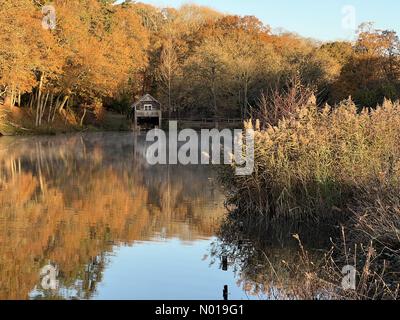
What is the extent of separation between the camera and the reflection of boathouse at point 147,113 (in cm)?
5869

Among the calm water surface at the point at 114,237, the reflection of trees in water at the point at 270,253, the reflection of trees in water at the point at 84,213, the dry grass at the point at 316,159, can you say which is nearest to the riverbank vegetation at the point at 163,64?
the reflection of trees in water at the point at 84,213

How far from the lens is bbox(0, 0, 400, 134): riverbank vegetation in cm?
4150

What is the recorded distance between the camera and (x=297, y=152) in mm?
11992

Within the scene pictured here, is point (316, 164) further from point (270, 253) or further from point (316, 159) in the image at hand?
point (270, 253)

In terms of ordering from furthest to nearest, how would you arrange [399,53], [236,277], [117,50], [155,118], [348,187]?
[155,118] → [117,50] → [399,53] → [348,187] → [236,277]

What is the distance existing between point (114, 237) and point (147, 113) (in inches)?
1920

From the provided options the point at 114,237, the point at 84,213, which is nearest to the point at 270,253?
the point at 114,237

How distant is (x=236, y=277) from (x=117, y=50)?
47.6 m

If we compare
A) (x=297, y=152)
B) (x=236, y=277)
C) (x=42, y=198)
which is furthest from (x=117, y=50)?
(x=236, y=277)

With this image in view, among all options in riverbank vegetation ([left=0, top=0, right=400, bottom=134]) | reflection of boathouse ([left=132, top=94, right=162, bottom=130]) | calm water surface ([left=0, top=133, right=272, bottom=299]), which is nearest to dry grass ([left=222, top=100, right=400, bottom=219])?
calm water surface ([left=0, top=133, right=272, bottom=299])

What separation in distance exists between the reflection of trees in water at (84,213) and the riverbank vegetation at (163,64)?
1872cm

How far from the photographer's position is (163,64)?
60.0m

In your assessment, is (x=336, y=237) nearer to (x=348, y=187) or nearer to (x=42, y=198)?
(x=348, y=187)

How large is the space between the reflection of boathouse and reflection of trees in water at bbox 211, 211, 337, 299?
4656 cm
